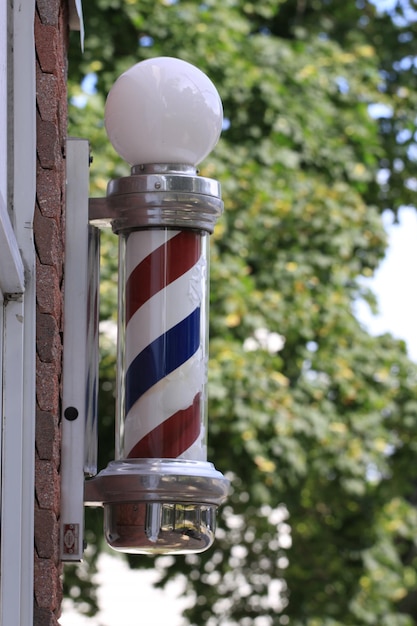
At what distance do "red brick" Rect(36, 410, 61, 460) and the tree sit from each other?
586 centimetres

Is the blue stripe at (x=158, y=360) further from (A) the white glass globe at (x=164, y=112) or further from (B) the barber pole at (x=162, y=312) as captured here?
(A) the white glass globe at (x=164, y=112)

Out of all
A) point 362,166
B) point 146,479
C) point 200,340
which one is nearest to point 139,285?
point 200,340

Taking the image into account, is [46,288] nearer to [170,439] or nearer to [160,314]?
[160,314]

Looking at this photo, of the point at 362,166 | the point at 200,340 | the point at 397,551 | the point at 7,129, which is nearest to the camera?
the point at 7,129

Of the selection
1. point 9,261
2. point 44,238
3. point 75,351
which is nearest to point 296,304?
point 75,351

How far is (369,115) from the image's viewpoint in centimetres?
984

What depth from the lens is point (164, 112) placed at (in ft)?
7.60

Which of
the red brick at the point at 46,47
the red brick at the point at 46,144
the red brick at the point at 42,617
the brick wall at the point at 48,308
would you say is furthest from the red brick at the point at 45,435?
the red brick at the point at 46,47

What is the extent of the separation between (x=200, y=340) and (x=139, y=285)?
0.13m

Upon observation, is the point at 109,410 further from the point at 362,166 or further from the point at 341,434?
the point at 362,166

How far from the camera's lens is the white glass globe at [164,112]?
7.62 feet

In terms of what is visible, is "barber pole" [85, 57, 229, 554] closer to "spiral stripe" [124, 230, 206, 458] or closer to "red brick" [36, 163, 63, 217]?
"spiral stripe" [124, 230, 206, 458]

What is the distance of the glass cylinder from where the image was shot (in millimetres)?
2270

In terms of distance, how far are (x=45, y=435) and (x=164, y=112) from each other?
1.79ft
